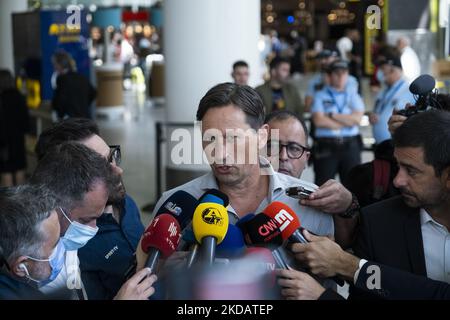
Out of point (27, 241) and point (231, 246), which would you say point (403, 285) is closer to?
point (231, 246)

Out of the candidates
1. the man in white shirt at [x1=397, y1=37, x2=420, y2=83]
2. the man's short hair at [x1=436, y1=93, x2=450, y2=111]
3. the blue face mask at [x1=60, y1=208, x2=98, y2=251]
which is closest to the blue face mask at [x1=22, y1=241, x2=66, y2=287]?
the blue face mask at [x1=60, y1=208, x2=98, y2=251]

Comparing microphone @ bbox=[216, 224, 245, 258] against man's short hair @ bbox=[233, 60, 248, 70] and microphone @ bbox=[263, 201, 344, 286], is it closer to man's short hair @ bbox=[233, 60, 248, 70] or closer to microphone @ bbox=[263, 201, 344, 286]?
microphone @ bbox=[263, 201, 344, 286]

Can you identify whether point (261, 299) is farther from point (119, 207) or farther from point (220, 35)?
point (220, 35)

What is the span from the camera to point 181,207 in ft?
8.53

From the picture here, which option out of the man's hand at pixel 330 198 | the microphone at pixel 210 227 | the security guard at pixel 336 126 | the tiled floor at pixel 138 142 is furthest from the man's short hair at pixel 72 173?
the tiled floor at pixel 138 142

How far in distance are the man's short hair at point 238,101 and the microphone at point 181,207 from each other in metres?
0.30

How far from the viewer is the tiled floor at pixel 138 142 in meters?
10.5

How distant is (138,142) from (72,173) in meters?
12.6

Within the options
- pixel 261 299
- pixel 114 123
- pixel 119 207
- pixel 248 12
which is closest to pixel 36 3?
pixel 114 123

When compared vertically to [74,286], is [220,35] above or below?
above

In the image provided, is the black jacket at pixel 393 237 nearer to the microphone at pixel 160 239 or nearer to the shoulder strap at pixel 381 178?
the microphone at pixel 160 239
